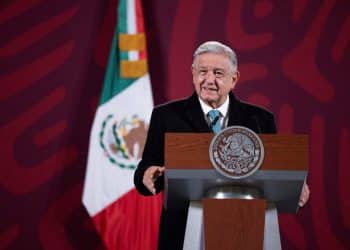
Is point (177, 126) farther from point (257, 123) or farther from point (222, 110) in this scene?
point (257, 123)

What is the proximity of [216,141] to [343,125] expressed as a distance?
253 centimetres

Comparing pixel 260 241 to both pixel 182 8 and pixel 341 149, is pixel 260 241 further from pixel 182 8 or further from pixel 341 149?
pixel 182 8

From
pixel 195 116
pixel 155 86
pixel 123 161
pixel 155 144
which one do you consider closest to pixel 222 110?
pixel 195 116

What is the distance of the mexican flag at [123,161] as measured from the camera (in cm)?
392

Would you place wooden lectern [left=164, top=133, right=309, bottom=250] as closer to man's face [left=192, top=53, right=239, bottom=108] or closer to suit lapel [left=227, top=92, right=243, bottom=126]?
suit lapel [left=227, top=92, right=243, bottom=126]

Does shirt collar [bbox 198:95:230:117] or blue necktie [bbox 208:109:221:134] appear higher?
shirt collar [bbox 198:95:230:117]

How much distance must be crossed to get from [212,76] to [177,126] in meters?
0.21

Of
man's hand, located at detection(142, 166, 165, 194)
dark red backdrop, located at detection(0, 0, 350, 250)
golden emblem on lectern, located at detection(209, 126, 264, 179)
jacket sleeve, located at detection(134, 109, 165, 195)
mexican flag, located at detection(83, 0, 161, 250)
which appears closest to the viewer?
golden emblem on lectern, located at detection(209, 126, 264, 179)

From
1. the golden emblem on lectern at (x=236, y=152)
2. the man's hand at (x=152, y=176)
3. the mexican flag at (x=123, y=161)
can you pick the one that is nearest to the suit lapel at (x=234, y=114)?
the man's hand at (x=152, y=176)

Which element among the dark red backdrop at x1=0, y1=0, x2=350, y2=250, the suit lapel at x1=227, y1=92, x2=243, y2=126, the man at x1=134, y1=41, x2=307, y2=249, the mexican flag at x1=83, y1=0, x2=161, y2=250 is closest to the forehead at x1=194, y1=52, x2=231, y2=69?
the man at x1=134, y1=41, x2=307, y2=249

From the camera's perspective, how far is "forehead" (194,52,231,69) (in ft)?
7.70

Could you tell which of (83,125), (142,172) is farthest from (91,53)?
(142,172)

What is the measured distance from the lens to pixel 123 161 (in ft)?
13.0

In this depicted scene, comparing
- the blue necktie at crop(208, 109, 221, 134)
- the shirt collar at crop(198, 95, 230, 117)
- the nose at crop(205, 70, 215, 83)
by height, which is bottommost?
the blue necktie at crop(208, 109, 221, 134)
